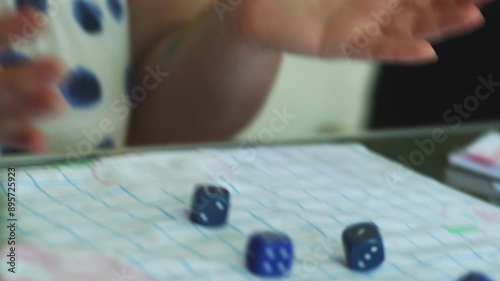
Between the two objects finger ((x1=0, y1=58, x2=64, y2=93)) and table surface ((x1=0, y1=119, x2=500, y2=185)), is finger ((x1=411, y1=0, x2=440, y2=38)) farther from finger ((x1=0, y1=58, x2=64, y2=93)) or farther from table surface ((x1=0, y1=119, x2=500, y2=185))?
finger ((x1=0, y1=58, x2=64, y2=93))

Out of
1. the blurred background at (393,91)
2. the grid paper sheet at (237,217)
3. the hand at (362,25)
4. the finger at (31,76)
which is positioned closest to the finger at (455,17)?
the hand at (362,25)

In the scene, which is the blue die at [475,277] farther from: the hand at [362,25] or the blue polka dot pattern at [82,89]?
the blue polka dot pattern at [82,89]

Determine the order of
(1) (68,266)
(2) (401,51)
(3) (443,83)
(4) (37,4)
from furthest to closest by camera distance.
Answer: (3) (443,83)
(4) (37,4)
(2) (401,51)
(1) (68,266)

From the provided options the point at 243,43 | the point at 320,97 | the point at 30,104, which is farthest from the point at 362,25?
the point at 320,97

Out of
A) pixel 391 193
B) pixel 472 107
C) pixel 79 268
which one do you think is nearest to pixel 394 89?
pixel 472 107

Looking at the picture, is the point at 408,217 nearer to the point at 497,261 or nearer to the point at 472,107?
the point at 497,261

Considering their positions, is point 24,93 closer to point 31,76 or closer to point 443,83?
point 31,76
